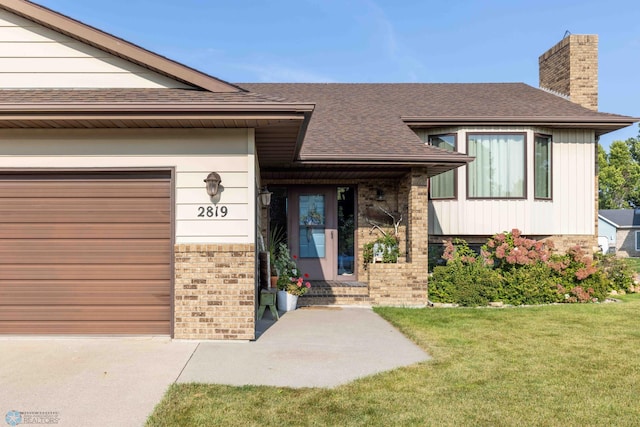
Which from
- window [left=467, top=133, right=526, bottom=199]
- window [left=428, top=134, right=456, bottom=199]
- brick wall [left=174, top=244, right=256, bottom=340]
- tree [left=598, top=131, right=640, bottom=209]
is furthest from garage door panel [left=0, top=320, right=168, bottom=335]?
tree [left=598, top=131, right=640, bottom=209]

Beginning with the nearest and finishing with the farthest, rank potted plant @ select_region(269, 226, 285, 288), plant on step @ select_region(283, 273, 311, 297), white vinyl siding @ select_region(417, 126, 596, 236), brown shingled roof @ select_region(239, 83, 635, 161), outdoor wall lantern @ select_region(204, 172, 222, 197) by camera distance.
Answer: outdoor wall lantern @ select_region(204, 172, 222, 197)
potted plant @ select_region(269, 226, 285, 288)
plant on step @ select_region(283, 273, 311, 297)
brown shingled roof @ select_region(239, 83, 635, 161)
white vinyl siding @ select_region(417, 126, 596, 236)

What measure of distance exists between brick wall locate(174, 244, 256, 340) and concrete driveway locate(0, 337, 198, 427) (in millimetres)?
340

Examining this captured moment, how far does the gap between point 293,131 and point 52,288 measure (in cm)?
Answer: 390

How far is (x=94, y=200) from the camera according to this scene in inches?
234

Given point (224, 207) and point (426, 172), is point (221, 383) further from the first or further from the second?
point (426, 172)

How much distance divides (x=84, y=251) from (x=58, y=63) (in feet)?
8.72

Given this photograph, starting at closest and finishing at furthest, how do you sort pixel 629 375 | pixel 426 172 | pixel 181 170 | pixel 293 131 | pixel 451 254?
1. pixel 629 375
2. pixel 181 170
3. pixel 293 131
4. pixel 426 172
5. pixel 451 254

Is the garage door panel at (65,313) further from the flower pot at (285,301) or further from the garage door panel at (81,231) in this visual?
the flower pot at (285,301)

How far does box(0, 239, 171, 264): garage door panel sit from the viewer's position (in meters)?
5.93

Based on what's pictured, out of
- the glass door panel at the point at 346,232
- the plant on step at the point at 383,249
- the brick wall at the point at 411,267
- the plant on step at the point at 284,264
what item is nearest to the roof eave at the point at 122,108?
the plant on step at the point at 284,264

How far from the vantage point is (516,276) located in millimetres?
9422

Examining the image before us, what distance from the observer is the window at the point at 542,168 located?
35.3ft

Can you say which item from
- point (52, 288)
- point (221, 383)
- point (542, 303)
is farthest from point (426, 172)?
point (52, 288)

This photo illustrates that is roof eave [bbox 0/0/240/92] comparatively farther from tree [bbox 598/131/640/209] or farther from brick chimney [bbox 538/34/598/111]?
tree [bbox 598/131/640/209]
